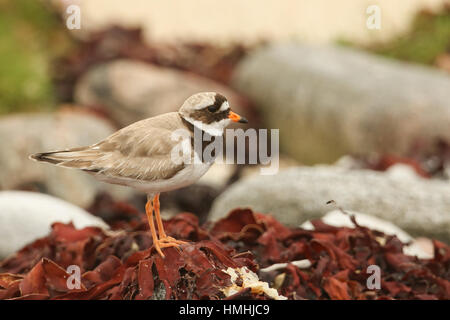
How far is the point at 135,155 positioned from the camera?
3.09m

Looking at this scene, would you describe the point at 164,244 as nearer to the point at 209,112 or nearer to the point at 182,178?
the point at 182,178

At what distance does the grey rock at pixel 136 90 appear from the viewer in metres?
10.3

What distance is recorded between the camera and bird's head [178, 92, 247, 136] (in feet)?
9.54

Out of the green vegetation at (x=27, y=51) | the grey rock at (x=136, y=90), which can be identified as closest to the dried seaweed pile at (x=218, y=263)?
the grey rock at (x=136, y=90)

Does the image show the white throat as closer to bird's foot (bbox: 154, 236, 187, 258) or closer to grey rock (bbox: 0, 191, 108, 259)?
bird's foot (bbox: 154, 236, 187, 258)

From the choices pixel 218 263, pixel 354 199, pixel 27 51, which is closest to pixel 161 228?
pixel 218 263

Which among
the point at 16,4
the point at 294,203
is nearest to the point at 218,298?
the point at 294,203

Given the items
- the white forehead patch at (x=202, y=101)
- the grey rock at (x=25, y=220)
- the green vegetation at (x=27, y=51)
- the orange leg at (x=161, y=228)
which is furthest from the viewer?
the green vegetation at (x=27, y=51)

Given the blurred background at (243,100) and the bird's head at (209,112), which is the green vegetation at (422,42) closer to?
the blurred background at (243,100)

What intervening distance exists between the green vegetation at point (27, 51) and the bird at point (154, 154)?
7.61 m

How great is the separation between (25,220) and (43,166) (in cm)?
273
